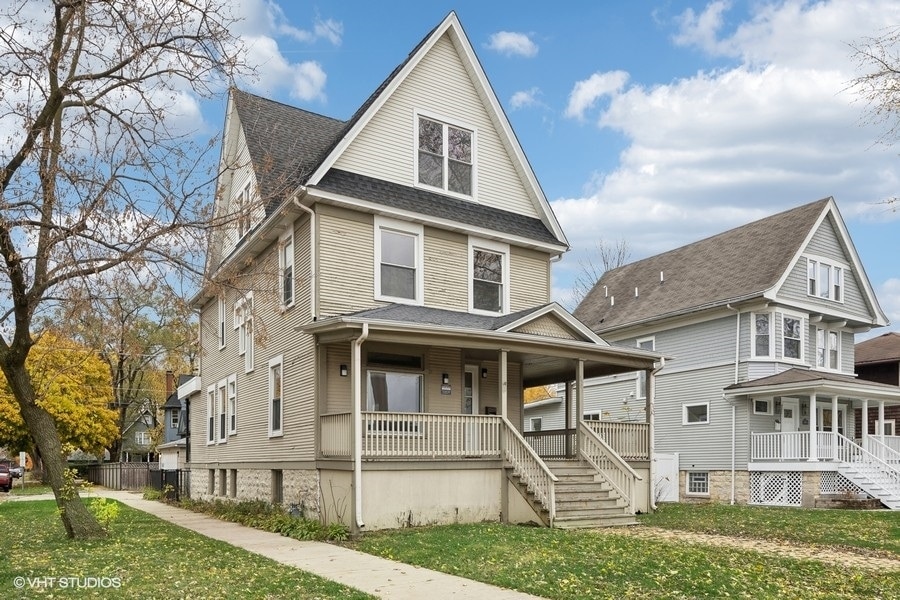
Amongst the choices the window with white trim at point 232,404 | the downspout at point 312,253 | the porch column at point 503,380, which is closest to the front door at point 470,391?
the porch column at point 503,380

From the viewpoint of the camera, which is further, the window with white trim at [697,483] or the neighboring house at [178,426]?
the neighboring house at [178,426]

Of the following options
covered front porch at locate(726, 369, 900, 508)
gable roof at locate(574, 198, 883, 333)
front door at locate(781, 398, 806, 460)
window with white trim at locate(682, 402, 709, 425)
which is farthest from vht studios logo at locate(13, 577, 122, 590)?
window with white trim at locate(682, 402, 709, 425)

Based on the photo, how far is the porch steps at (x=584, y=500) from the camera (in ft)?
51.0

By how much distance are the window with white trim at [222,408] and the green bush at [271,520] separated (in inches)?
80.0

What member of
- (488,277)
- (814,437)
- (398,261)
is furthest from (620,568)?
(814,437)

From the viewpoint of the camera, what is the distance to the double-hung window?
27125mm

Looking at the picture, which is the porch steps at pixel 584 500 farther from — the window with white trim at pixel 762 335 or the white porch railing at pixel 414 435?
the window with white trim at pixel 762 335

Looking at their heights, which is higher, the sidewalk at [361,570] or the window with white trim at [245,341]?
the window with white trim at [245,341]

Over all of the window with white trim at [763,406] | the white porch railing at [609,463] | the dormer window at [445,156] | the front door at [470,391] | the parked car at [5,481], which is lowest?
the parked car at [5,481]

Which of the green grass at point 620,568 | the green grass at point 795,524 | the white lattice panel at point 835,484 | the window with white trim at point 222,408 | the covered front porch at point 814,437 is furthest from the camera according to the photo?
the window with white trim at point 222,408

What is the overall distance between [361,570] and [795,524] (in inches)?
398

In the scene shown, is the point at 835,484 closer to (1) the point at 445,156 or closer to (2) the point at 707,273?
(2) the point at 707,273

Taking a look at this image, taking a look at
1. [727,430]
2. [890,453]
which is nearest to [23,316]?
[727,430]

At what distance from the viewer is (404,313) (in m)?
16.8
